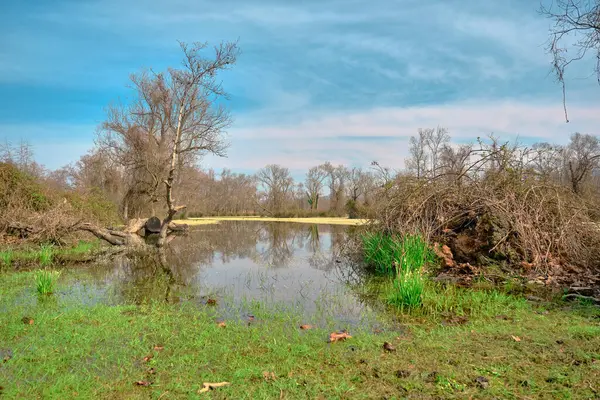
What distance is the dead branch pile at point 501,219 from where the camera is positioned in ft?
28.6

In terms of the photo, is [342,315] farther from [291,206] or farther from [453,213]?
[291,206]

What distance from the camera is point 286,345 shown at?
4.57m

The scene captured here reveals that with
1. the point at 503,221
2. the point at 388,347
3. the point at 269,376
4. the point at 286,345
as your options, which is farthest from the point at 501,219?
the point at 269,376

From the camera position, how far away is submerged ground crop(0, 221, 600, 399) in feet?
11.2

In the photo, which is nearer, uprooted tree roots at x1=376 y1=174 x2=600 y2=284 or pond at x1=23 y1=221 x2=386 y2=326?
pond at x1=23 y1=221 x2=386 y2=326

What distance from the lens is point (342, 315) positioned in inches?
244

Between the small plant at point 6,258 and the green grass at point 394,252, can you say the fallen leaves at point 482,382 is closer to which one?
the green grass at point 394,252

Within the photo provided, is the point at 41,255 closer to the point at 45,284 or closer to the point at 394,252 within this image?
the point at 45,284

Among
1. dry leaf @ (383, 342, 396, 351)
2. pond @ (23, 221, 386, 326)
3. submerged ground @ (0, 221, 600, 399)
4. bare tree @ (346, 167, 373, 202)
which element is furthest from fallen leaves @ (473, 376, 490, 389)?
bare tree @ (346, 167, 373, 202)

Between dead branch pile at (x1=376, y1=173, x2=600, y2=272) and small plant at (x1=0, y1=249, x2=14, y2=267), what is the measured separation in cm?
1061

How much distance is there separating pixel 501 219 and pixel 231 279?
6883 millimetres

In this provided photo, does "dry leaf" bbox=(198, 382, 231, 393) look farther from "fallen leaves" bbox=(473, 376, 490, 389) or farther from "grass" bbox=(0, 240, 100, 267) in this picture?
"grass" bbox=(0, 240, 100, 267)

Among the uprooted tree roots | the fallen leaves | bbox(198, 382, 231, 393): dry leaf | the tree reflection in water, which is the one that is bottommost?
the tree reflection in water

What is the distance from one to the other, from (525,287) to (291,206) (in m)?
55.1
